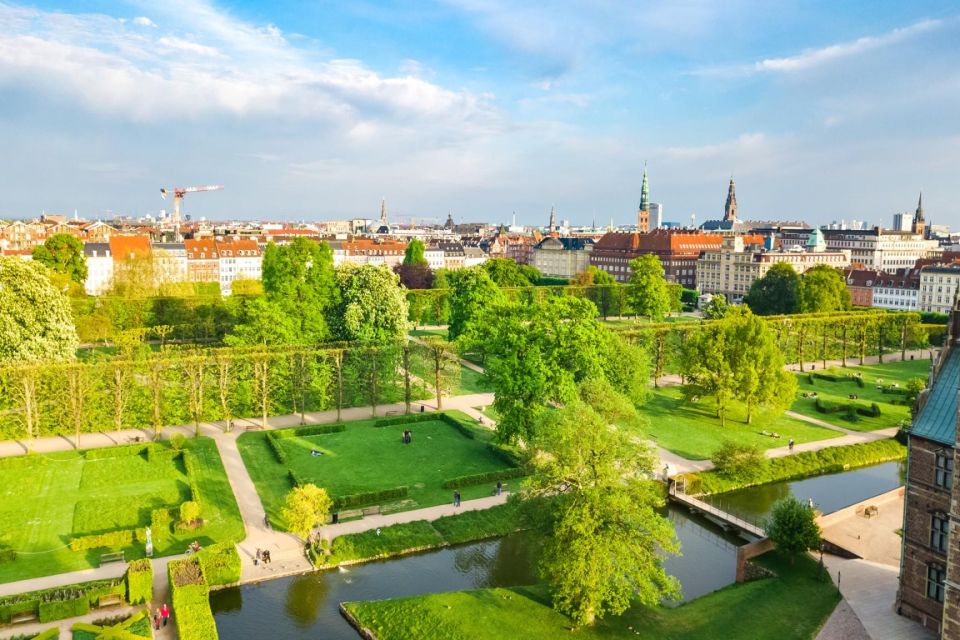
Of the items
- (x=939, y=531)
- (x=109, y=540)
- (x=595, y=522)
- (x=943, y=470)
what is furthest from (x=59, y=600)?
(x=943, y=470)

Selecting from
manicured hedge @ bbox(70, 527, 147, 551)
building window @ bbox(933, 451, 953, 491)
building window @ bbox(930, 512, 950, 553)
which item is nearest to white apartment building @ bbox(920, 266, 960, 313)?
building window @ bbox(933, 451, 953, 491)

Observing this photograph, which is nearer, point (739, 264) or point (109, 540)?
point (109, 540)

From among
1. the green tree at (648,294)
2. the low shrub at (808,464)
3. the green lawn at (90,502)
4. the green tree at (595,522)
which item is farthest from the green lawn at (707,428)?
the green tree at (648,294)

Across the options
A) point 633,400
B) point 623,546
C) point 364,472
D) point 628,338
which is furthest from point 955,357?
point 628,338

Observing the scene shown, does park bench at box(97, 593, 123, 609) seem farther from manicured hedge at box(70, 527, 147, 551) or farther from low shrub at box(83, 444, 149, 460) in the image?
low shrub at box(83, 444, 149, 460)

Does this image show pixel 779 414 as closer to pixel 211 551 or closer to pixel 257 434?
pixel 257 434

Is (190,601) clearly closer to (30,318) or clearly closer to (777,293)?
(30,318)
